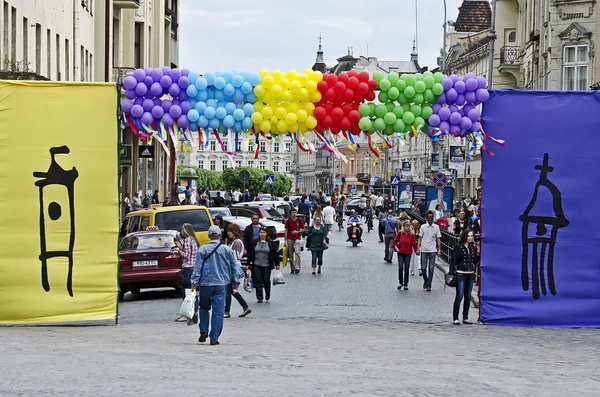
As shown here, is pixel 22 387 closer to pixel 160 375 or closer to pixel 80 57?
pixel 160 375

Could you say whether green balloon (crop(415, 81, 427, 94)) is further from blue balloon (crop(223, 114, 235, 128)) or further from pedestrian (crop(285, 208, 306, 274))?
pedestrian (crop(285, 208, 306, 274))

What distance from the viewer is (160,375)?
13.8 metres

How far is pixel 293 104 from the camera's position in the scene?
20.0 m

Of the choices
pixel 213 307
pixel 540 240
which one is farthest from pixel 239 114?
pixel 540 240

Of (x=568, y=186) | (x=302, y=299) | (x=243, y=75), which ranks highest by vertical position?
(x=243, y=75)

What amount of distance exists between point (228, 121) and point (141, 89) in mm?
1385

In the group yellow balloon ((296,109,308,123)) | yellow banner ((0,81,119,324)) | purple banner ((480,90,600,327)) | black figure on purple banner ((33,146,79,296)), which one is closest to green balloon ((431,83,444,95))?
purple banner ((480,90,600,327))

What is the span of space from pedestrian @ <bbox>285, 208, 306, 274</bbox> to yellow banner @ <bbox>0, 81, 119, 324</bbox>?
14447 millimetres

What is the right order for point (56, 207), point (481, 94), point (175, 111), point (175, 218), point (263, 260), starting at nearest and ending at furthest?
point (175, 111)
point (481, 94)
point (56, 207)
point (263, 260)
point (175, 218)

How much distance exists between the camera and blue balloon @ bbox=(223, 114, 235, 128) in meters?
19.9

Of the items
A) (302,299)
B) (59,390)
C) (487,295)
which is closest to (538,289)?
(487,295)

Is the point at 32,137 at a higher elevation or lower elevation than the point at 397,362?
higher

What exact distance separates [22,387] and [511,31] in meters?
62.9

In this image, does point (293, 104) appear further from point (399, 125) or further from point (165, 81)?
point (165, 81)
